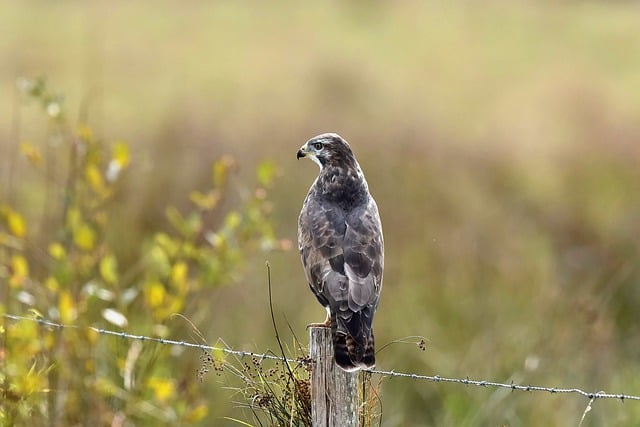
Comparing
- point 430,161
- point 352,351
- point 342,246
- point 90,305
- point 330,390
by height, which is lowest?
point 330,390

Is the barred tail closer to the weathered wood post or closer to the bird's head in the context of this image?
the weathered wood post

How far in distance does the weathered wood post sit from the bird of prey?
0.29ft

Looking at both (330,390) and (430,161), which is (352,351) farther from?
(430,161)

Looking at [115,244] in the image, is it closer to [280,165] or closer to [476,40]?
[280,165]

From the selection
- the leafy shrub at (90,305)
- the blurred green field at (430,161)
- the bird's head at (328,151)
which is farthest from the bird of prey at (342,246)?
the blurred green field at (430,161)

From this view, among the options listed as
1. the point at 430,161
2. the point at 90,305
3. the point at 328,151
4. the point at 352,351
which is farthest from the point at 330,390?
the point at 430,161

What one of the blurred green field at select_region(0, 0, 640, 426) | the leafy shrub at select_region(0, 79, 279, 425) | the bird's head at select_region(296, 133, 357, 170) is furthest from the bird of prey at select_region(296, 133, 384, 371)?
the blurred green field at select_region(0, 0, 640, 426)

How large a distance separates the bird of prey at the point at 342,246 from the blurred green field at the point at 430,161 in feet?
4.44

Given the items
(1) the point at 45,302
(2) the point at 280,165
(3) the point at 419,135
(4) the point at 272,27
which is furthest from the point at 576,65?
(1) the point at 45,302

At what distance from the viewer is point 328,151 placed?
6.75 metres

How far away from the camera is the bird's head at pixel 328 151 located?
668cm

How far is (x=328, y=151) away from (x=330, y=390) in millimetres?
2134

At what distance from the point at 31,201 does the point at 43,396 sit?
597 cm

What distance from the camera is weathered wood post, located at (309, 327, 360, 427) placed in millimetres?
4816
